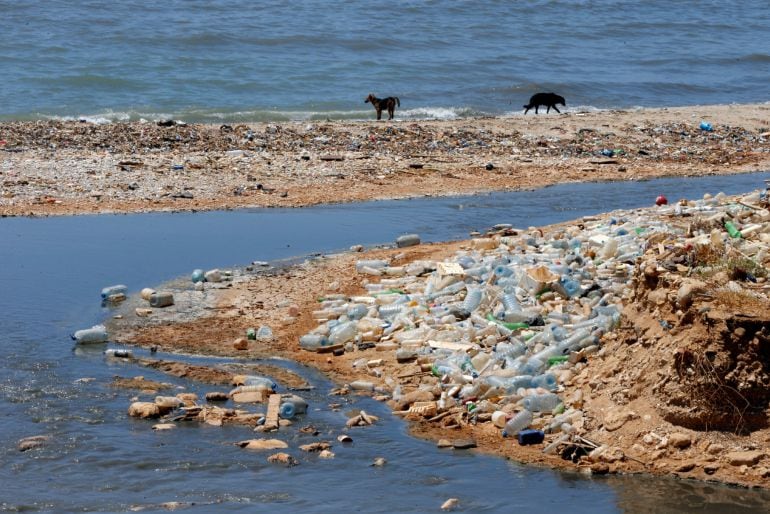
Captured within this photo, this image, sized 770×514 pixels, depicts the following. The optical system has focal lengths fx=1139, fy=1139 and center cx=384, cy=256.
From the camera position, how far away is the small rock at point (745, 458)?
723 centimetres

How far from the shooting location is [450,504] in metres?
6.83

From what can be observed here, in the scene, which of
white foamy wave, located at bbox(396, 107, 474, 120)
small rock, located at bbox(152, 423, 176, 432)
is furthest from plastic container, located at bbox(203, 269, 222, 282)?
white foamy wave, located at bbox(396, 107, 474, 120)

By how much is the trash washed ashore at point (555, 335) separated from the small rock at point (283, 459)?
60 cm

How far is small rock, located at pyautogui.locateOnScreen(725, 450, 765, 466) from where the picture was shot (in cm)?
723

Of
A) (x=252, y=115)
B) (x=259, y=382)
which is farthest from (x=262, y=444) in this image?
(x=252, y=115)

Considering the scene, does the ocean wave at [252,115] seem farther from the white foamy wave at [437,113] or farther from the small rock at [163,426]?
the small rock at [163,426]

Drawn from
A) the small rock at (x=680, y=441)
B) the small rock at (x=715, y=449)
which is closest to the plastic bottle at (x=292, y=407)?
the small rock at (x=680, y=441)

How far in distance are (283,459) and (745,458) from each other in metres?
2.98

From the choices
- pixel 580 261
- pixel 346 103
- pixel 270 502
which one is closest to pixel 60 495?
pixel 270 502

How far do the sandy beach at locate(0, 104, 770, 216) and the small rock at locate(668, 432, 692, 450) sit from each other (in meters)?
9.25

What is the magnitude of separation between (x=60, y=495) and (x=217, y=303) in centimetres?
439

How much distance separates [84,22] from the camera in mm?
32844

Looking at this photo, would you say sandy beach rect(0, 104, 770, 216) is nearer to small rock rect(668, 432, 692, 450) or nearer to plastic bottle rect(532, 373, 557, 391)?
plastic bottle rect(532, 373, 557, 391)

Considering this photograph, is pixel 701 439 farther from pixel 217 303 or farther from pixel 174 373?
pixel 217 303
